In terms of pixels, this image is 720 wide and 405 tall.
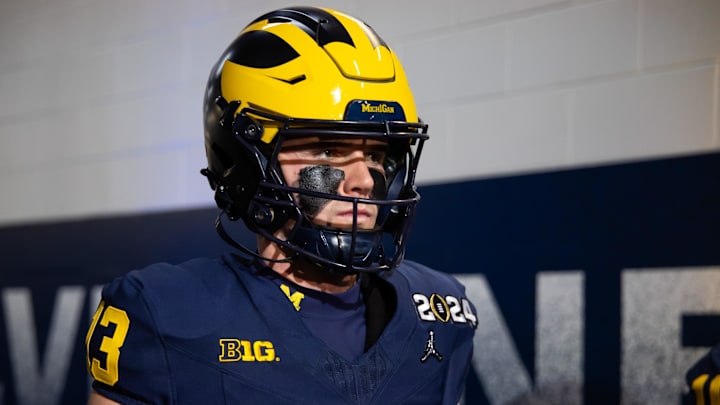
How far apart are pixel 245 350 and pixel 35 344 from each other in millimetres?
1890

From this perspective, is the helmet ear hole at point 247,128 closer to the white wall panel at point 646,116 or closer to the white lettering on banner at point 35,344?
the white wall panel at point 646,116

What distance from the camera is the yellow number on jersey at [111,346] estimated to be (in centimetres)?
113

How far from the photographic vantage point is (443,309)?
1.35 m

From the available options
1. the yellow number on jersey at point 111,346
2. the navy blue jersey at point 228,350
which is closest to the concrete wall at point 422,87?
the navy blue jersey at point 228,350

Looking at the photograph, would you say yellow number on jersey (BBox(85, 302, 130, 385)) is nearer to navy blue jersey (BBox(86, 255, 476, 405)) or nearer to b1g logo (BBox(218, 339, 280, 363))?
navy blue jersey (BBox(86, 255, 476, 405))

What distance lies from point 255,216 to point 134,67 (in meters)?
1.57

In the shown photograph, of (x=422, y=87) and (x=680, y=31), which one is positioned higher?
(x=680, y=31)

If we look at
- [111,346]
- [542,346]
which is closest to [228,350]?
[111,346]

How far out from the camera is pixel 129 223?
8.71ft

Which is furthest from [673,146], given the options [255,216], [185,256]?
[185,256]

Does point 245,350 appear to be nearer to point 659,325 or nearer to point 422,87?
point 659,325

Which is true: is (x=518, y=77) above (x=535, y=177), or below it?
above

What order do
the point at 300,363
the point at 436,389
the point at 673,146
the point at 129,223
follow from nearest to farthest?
the point at 300,363, the point at 436,389, the point at 673,146, the point at 129,223

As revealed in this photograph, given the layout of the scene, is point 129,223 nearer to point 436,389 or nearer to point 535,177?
point 535,177
